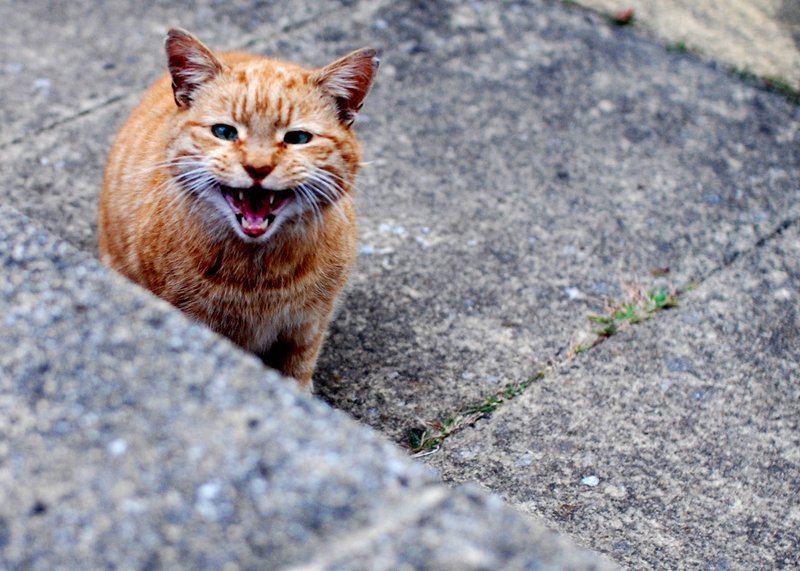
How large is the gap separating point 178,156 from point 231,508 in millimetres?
1324

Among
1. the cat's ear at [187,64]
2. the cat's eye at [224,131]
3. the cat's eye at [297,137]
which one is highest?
the cat's ear at [187,64]

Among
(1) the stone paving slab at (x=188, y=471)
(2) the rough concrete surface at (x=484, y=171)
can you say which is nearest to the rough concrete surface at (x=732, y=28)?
(2) the rough concrete surface at (x=484, y=171)

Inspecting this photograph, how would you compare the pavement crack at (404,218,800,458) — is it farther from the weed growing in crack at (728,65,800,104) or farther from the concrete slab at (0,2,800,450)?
the weed growing in crack at (728,65,800,104)

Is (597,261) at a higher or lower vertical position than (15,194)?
higher

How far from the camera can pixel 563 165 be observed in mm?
4098

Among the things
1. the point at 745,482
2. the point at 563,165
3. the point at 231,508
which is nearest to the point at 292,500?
the point at 231,508

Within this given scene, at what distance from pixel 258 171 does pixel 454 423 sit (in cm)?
104

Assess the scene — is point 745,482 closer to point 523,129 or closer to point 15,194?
point 523,129

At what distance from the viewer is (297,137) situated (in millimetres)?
2658

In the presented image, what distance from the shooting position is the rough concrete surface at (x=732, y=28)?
4.78 m

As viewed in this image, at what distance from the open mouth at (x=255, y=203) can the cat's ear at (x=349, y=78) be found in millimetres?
349

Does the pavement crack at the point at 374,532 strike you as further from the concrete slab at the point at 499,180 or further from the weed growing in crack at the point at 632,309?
the weed growing in crack at the point at 632,309

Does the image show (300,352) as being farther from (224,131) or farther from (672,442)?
(672,442)

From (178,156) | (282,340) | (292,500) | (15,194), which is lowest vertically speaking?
(15,194)
